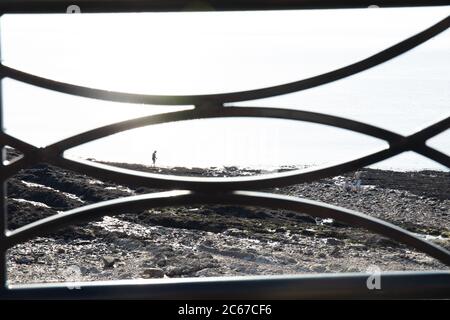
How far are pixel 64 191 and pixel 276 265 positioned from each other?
4.34 feet

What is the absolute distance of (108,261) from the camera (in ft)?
9.55

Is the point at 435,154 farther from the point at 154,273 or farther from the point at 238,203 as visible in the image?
the point at 154,273

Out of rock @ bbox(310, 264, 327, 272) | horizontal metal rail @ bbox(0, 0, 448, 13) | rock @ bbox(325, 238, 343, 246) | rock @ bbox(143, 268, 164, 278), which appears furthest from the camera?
rock @ bbox(325, 238, 343, 246)

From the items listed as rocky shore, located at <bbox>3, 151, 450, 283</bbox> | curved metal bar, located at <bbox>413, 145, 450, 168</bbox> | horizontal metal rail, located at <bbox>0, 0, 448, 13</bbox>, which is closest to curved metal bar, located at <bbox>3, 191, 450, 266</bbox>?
curved metal bar, located at <bbox>413, 145, 450, 168</bbox>

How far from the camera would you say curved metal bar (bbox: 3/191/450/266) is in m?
1.15

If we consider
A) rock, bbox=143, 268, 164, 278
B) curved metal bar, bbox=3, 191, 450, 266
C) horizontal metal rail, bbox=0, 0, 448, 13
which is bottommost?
rock, bbox=143, 268, 164, 278

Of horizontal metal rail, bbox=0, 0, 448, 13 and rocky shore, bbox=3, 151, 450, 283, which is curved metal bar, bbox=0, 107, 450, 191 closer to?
horizontal metal rail, bbox=0, 0, 448, 13

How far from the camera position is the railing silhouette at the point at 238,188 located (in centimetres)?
115

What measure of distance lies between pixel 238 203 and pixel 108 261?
1909mm

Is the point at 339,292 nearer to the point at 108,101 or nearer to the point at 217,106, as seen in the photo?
the point at 217,106

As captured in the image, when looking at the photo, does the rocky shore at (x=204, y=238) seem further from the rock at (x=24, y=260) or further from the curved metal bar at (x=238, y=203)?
the curved metal bar at (x=238, y=203)
